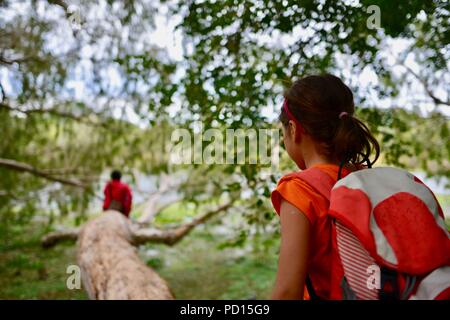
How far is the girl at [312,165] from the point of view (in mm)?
1142

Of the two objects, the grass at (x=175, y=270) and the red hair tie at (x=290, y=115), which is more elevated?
the red hair tie at (x=290, y=115)

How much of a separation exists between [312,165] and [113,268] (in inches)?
120

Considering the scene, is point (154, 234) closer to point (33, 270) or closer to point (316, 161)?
point (33, 270)

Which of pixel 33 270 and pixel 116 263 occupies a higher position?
pixel 116 263

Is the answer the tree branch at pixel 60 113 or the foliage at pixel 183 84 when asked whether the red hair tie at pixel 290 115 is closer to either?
the foliage at pixel 183 84

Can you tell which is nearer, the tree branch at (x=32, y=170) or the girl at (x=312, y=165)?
the girl at (x=312, y=165)

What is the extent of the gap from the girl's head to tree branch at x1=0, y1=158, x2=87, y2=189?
244 inches

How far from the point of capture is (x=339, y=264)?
117 centimetres

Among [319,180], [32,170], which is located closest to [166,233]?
[32,170]

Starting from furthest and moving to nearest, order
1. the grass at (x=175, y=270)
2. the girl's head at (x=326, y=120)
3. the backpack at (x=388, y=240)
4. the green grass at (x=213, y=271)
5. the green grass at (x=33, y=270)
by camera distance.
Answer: the green grass at (x=213, y=271) < the grass at (x=175, y=270) < the green grass at (x=33, y=270) < the girl's head at (x=326, y=120) < the backpack at (x=388, y=240)

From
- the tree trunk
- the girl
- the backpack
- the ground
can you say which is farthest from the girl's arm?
the ground

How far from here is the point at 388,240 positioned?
108 centimetres

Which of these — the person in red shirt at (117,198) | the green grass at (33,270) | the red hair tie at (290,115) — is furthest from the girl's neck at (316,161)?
the person in red shirt at (117,198)
